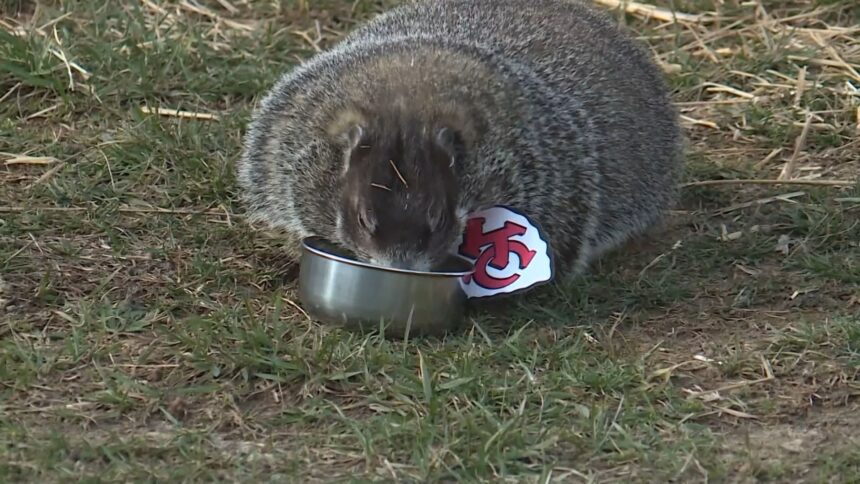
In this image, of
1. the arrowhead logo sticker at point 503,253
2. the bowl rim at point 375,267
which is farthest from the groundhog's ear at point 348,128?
the arrowhead logo sticker at point 503,253

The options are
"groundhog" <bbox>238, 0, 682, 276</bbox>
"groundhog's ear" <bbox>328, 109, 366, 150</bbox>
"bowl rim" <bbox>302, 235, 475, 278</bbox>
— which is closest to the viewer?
"bowl rim" <bbox>302, 235, 475, 278</bbox>

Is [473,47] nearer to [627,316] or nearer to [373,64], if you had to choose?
[373,64]

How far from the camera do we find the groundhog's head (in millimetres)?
4617

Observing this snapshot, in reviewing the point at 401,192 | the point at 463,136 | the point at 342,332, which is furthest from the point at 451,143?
the point at 342,332

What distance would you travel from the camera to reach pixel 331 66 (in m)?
5.63

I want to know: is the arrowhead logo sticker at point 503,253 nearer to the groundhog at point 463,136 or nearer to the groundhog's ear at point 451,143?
the groundhog at point 463,136

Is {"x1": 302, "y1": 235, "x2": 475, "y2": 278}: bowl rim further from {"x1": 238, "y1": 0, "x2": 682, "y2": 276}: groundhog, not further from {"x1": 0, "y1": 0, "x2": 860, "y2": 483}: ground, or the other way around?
{"x1": 0, "y1": 0, "x2": 860, "y2": 483}: ground

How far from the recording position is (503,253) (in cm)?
504

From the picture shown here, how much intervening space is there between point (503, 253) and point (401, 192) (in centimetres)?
59

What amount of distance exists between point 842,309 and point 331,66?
2256 millimetres

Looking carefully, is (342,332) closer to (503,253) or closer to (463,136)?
(503,253)

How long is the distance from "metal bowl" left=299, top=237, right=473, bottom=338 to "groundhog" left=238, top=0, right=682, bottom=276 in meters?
0.08

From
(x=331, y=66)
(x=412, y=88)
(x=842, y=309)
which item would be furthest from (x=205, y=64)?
(x=842, y=309)

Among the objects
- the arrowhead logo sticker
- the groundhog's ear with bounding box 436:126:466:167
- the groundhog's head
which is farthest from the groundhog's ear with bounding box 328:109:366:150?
the arrowhead logo sticker
